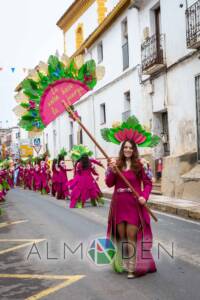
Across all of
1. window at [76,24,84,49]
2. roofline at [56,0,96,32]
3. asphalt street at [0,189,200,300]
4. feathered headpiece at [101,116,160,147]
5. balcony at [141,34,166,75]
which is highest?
roofline at [56,0,96,32]

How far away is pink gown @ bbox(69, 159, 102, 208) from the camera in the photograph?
14.1m

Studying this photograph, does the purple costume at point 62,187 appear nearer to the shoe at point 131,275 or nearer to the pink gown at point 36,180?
the pink gown at point 36,180

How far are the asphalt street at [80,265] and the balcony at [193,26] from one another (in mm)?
5830

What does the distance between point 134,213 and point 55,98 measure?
6.83 feet

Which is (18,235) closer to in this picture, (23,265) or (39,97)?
(23,265)

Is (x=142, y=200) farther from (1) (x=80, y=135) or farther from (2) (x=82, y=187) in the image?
(1) (x=80, y=135)

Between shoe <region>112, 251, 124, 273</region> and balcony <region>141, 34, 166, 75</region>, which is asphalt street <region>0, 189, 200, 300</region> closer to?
shoe <region>112, 251, 124, 273</region>

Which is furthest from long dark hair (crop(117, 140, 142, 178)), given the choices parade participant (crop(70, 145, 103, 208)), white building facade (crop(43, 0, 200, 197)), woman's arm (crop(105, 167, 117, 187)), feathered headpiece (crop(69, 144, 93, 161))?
feathered headpiece (crop(69, 144, 93, 161))

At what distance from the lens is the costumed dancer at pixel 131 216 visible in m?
5.84

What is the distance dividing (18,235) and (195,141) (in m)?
7.70

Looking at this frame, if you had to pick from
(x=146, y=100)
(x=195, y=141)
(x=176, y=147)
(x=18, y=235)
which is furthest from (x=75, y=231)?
(x=146, y=100)

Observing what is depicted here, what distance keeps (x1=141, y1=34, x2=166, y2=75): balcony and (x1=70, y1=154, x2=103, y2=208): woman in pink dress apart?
470cm

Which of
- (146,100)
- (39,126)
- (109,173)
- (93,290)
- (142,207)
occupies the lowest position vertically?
(93,290)

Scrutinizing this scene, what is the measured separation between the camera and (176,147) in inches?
658
